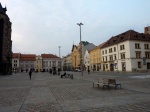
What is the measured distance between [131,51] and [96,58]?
3056 cm

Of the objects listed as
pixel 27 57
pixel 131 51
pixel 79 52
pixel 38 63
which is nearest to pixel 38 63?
pixel 38 63

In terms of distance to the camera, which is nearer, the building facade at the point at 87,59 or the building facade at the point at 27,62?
the building facade at the point at 87,59

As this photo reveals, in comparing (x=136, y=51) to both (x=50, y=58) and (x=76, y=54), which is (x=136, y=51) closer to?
(x=76, y=54)

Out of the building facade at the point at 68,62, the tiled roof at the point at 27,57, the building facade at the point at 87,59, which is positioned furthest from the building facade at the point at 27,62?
the building facade at the point at 87,59

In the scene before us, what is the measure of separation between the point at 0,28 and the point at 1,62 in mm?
12256

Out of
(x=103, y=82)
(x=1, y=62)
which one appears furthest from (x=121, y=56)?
(x=103, y=82)

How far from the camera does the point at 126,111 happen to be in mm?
7727

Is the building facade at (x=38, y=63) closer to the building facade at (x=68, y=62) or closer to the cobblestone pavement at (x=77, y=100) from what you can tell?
the building facade at (x=68, y=62)

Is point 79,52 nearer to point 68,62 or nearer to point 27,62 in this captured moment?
point 27,62

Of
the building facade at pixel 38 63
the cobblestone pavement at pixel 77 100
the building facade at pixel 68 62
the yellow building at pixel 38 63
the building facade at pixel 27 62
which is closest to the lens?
the cobblestone pavement at pixel 77 100

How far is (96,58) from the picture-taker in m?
91.9

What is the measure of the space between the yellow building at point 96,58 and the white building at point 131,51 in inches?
593

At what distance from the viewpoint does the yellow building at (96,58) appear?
290ft

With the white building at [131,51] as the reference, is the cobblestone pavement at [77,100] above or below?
below
